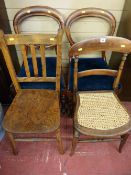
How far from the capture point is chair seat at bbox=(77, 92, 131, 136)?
1.07 meters

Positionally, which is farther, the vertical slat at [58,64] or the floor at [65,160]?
the floor at [65,160]

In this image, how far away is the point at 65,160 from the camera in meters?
1.33

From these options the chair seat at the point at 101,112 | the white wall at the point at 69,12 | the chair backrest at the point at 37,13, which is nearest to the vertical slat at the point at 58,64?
the chair seat at the point at 101,112

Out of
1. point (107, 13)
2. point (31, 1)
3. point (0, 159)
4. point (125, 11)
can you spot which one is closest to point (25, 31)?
point (31, 1)

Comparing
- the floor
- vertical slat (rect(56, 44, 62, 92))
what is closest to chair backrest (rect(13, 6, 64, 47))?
vertical slat (rect(56, 44, 62, 92))

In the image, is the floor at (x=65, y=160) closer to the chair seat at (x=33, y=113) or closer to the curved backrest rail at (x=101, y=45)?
the chair seat at (x=33, y=113)

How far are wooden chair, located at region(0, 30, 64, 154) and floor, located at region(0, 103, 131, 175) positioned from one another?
0.28 feet

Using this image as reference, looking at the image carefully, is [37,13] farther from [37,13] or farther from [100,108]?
[100,108]

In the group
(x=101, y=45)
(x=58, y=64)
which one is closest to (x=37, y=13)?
(x=58, y=64)

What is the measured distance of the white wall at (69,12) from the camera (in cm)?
137

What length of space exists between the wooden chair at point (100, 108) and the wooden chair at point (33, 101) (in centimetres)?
14

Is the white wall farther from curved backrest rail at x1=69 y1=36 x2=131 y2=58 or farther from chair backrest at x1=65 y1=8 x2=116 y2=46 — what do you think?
curved backrest rail at x1=69 y1=36 x2=131 y2=58

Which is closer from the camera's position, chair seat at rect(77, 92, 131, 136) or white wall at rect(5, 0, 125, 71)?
chair seat at rect(77, 92, 131, 136)

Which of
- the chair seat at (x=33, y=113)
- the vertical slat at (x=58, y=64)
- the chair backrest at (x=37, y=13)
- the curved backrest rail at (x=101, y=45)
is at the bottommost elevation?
the chair seat at (x=33, y=113)
